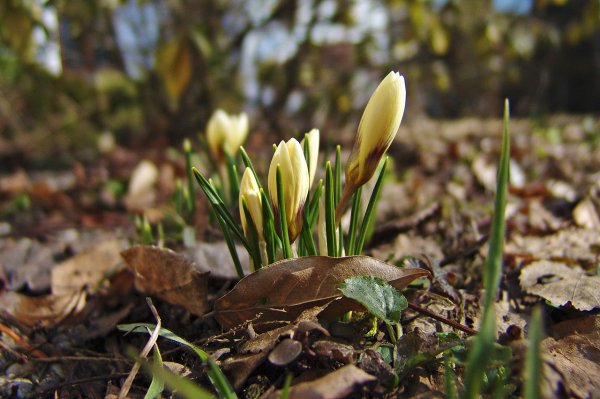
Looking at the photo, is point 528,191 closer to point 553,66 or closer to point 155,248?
point 155,248

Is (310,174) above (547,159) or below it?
above

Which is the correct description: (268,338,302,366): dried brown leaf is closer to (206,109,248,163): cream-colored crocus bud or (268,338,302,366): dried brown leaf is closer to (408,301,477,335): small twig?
(408,301,477,335): small twig

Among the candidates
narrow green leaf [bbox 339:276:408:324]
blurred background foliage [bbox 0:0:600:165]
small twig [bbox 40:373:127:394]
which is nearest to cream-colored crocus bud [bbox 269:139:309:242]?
narrow green leaf [bbox 339:276:408:324]

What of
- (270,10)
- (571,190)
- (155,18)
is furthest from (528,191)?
(155,18)

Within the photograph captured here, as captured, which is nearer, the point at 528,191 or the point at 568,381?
the point at 568,381

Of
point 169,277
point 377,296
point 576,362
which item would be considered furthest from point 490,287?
point 169,277
